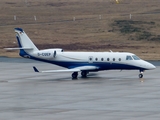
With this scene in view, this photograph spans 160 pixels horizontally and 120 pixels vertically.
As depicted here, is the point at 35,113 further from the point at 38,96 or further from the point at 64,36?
the point at 64,36

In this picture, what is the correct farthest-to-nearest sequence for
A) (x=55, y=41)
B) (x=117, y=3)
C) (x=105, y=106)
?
1. (x=117, y=3)
2. (x=55, y=41)
3. (x=105, y=106)

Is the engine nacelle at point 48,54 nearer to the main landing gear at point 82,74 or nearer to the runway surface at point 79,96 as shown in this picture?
the runway surface at point 79,96

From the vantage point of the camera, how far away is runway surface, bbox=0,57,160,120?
3530cm

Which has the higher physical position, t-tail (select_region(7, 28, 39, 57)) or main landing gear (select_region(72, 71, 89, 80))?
t-tail (select_region(7, 28, 39, 57))

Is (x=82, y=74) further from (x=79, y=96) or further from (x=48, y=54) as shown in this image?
(x=79, y=96)

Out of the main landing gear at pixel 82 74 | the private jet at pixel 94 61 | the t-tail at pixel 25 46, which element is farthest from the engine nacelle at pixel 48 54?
the main landing gear at pixel 82 74

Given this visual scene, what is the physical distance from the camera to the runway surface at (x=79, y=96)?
35.3 meters

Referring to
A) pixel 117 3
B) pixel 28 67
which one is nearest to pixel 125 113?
pixel 28 67

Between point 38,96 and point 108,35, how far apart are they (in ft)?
171

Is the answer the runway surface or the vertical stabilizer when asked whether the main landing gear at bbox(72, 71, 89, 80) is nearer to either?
the runway surface

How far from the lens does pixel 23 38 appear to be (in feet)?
188

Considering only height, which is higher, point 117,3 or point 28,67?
point 117,3

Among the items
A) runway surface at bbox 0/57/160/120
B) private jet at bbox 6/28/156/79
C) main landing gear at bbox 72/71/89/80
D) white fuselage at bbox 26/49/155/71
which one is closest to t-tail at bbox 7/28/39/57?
private jet at bbox 6/28/156/79

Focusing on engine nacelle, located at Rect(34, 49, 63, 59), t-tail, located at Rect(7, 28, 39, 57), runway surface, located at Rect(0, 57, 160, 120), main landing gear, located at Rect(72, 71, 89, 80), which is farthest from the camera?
t-tail, located at Rect(7, 28, 39, 57)
